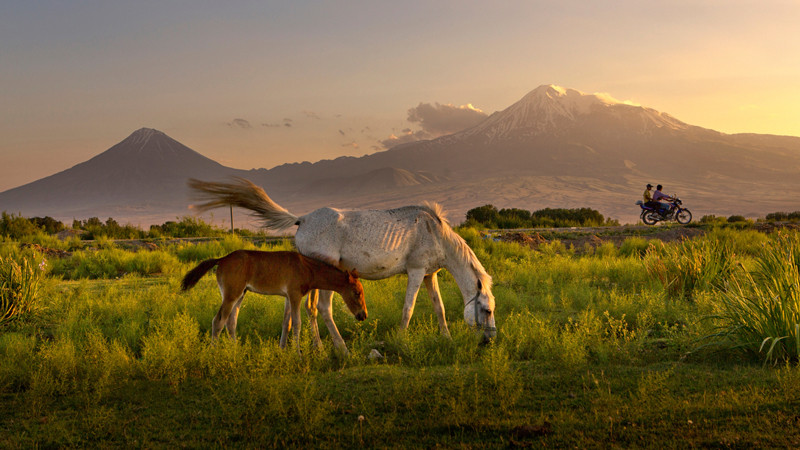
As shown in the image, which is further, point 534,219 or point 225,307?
point 534,219

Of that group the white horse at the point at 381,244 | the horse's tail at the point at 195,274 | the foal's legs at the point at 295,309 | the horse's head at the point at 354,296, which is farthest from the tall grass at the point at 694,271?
the horse's tail at the point at 195,274

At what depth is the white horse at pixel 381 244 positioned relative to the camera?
26.2ft

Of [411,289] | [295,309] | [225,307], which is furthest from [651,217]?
[225,307]

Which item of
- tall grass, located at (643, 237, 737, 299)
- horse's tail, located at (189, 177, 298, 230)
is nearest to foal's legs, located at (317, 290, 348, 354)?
horse's tail, located at (189, 177, 298, 230)

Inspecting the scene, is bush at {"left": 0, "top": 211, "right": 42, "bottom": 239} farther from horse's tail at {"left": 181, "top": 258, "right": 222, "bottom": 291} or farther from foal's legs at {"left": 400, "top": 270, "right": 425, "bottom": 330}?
foal's legs at {"left": 400, "top": 270, "right": 425, "bottom": 330}

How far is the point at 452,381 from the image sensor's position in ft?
19.6

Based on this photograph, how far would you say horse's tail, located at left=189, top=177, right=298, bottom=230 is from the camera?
8367mm

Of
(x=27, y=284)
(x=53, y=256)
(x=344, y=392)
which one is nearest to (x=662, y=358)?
(x=344, y=392)

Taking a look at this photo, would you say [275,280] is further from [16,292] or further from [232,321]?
[16,292]

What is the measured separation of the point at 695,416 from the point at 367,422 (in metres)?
2.95

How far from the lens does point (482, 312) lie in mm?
8062

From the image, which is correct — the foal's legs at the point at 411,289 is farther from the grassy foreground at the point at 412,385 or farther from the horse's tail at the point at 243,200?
the horse's tail at the point at 243,200

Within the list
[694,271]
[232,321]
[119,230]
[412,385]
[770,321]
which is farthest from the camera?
[119,230]

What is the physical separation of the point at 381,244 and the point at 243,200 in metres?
2.20
